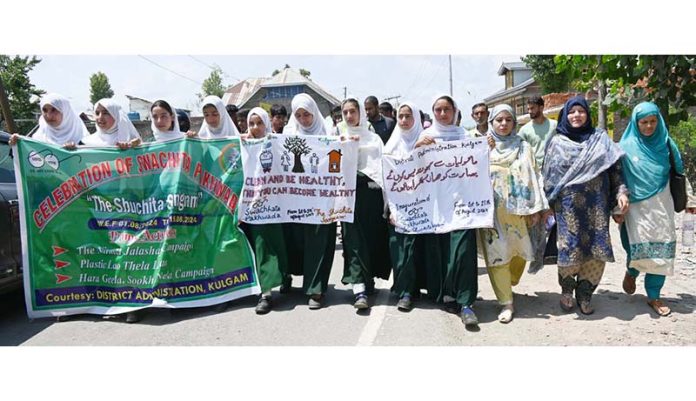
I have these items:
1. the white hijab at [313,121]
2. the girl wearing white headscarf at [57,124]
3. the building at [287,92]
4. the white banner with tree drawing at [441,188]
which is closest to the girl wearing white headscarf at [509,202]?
the white banner with tree drawing at [441,188]

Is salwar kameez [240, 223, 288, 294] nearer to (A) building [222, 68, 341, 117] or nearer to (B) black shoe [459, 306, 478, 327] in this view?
(B) black shoe [459, 306, 478, 327]

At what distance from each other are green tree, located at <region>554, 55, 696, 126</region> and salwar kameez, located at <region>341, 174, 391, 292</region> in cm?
288

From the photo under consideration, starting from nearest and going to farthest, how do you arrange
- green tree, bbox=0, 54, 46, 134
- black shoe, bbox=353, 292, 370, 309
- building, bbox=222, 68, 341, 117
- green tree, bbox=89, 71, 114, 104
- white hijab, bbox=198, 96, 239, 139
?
black shoe, bbox=353, 292, 370, 309 → white hijab, bbox=198, 96, 239, 139 → green tree, bbox=0, 54, 46, 134 → building, bbox=222, 68, 341, 117 → green tree, bbox=89, 71, 114, 104

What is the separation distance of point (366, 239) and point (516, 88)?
97.7 feet

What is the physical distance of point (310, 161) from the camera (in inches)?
165

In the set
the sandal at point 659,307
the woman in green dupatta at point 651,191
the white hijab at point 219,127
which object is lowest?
the sandal at point 659,307

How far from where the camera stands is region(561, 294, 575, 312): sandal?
394 cm

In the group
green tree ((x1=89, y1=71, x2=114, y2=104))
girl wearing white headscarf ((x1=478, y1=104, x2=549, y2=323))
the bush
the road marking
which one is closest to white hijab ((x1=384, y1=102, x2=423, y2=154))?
girl wearing white headscarf ((x1=478, y1=104, x2=549, y2=323))

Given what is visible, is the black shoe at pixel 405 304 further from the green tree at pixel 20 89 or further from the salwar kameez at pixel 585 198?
the green tree at pixel 20 89

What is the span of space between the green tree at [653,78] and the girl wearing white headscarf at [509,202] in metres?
1.87

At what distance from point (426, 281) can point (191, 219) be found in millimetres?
2126

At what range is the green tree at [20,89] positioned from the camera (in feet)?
77.2

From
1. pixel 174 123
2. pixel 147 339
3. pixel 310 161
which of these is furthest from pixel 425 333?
pixel 174 123

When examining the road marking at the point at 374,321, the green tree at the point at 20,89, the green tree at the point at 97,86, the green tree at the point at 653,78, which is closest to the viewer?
the road marking at the point at 374,321
